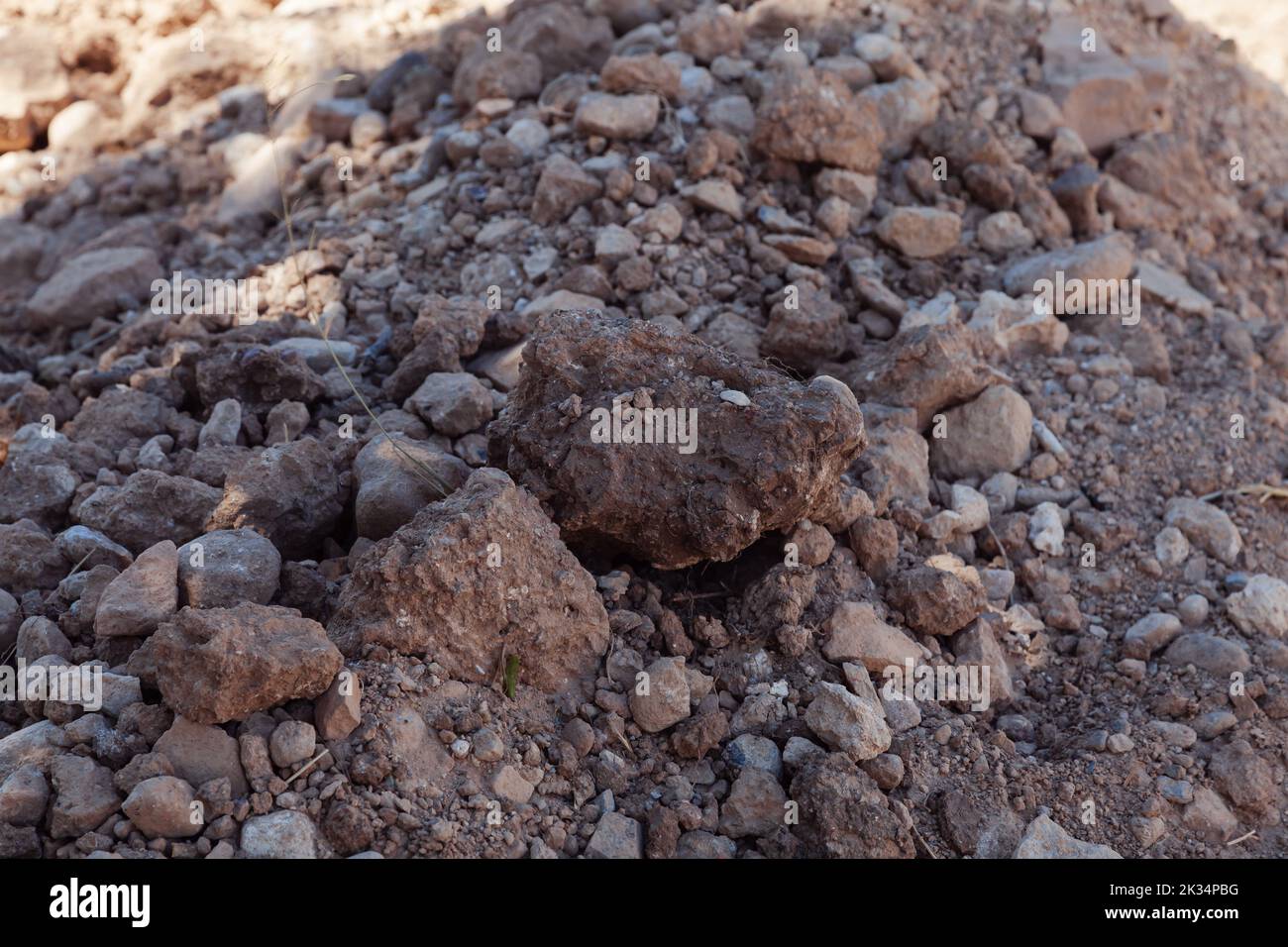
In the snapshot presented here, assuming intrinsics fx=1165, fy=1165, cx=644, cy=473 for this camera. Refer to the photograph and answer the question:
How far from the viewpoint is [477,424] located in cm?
386

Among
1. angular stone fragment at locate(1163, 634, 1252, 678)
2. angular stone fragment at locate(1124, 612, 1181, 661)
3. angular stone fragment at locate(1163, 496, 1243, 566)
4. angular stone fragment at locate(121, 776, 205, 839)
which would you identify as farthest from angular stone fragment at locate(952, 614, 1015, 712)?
angular stone fragment at locate(121, 776, 205, 839)

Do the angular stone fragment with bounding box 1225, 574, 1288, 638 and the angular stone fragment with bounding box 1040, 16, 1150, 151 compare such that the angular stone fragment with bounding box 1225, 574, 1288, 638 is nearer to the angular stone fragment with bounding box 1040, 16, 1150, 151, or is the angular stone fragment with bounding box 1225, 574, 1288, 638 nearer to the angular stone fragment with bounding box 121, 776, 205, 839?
the angular stone fragment with bounding box 1040, 16, 1150, 151

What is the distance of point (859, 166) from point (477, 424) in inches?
87.1

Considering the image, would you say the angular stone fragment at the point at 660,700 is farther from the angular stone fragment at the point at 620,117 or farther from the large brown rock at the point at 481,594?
the angular stone fragment at the point at 620,117

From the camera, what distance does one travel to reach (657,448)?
10.8 feet

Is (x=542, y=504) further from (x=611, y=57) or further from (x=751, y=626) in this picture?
(x=611, y=57)

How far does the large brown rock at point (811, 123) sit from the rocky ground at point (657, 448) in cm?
2

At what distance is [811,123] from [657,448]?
2.24 meters

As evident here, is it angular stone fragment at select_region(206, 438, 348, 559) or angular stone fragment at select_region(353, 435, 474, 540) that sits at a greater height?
angular stone fragment at select_region(353, 435, 474, 540)

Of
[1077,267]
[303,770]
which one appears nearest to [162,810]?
[303,770]

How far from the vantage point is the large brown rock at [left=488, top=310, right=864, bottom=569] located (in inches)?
127

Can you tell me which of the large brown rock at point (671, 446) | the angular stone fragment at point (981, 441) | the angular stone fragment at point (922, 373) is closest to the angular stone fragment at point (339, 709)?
the large brown rock at point (671, 446)

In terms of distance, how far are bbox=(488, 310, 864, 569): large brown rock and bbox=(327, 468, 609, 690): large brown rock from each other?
6.6 inches

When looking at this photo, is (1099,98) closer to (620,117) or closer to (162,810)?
(620,117)
